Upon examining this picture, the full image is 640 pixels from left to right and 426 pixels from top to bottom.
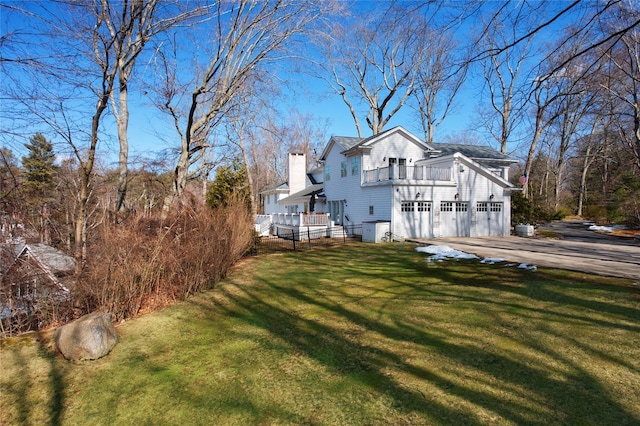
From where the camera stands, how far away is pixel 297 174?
3150 centimetres

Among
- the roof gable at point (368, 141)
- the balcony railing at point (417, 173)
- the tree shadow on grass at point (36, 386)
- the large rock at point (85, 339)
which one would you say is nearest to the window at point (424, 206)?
the balcony railing at point (417, 173)

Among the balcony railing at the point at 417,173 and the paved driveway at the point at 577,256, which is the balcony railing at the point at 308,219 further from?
the paved driveway at the point at 577,256

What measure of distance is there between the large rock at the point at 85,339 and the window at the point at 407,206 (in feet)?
52.9

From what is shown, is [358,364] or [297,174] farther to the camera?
[297,174]

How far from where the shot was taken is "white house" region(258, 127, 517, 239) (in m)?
19.1

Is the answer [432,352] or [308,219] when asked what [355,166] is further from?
[432,352]

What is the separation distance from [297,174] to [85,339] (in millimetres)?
27380

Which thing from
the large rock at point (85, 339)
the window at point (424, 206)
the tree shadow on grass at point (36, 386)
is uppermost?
the window at point (424, 206)

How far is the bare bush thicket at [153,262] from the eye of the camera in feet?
19.2

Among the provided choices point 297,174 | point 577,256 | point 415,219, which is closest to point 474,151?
point 415,219

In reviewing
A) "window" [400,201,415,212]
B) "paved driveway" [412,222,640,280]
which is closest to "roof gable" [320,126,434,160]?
"window" [400,201,415,212]

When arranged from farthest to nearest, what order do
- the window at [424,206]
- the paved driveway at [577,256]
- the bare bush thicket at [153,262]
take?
the window at [424,206] → the paved driveway at [577,256] → the bare bush thicket at [153,262]

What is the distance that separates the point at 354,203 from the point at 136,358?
60.0 feet

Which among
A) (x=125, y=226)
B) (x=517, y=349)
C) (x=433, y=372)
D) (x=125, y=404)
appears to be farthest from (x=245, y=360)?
(x=125, y=226)
